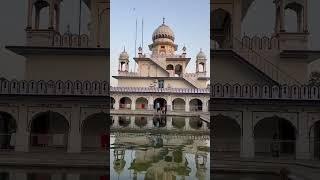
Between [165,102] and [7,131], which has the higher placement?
[165,102]

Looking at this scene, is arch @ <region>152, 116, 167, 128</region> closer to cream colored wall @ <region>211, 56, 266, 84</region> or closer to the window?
the window

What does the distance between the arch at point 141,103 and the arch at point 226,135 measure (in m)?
8.20

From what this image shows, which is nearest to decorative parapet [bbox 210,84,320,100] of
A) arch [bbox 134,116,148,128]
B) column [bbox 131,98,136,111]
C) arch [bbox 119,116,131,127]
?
arch [bbox 119,116,131,127]

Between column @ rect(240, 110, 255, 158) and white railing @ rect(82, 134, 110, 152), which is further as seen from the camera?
white railing @ rect(82, 134, 110, 152)

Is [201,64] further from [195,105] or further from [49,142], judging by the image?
[49,142]

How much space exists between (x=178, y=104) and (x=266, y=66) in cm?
932

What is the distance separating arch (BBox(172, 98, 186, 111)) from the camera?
1736 centimetres

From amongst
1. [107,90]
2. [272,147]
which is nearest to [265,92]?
[272,147]

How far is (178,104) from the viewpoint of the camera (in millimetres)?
18078

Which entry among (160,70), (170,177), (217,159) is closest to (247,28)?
(217,159)

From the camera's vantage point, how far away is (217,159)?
26.9 ft

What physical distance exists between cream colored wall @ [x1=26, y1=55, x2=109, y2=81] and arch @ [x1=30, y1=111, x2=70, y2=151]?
2.71 feet

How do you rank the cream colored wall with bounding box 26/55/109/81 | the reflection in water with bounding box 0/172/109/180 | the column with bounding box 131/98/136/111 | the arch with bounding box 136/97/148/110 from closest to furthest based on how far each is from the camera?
1. the reflection in water with bounding box 0/172/109/180
2. the cream colored wall with bounding box 26/55/109/81
3. the column with bounding box 131/98/136/111
4. the arch with bounding box 136/97/148/110

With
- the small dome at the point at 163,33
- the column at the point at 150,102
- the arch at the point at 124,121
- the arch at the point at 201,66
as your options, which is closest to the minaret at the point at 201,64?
the arch at the point at 201,66
